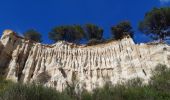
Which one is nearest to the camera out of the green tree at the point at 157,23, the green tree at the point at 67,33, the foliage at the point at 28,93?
the foliage at the point at 28,93

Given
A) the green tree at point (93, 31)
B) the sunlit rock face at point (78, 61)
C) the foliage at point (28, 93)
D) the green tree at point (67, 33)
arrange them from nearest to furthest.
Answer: the foliage at point (28, 93) → the sunlit rock face at point (78, 61) → the green tree at point (93, 31) → the green tree at point (67, 33)

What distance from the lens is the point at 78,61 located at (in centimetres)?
3847

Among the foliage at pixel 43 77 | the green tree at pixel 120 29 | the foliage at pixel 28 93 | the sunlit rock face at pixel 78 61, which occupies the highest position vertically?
the green tree at pixel 120 29

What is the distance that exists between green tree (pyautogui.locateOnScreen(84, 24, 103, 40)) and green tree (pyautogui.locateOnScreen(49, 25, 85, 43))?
1088mm

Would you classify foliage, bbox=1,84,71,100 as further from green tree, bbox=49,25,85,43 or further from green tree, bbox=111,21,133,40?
green tree, bbox=49,25,85,43

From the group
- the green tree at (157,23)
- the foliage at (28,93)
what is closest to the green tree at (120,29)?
the green tree at (157,23)

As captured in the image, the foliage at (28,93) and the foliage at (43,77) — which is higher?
the foliage at (43,77)

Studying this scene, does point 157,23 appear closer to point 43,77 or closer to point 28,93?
point 43,77

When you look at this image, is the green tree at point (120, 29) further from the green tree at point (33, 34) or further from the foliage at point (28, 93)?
the foliage at point (28, 93)

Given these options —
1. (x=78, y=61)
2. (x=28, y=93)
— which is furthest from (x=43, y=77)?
(x=28, y=93)

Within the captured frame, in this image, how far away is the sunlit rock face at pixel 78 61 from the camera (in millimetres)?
33969

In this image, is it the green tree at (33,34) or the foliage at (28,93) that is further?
the green tree at (33,34)

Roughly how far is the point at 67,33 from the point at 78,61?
46.4 feet

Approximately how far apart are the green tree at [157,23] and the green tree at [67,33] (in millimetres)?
11156
